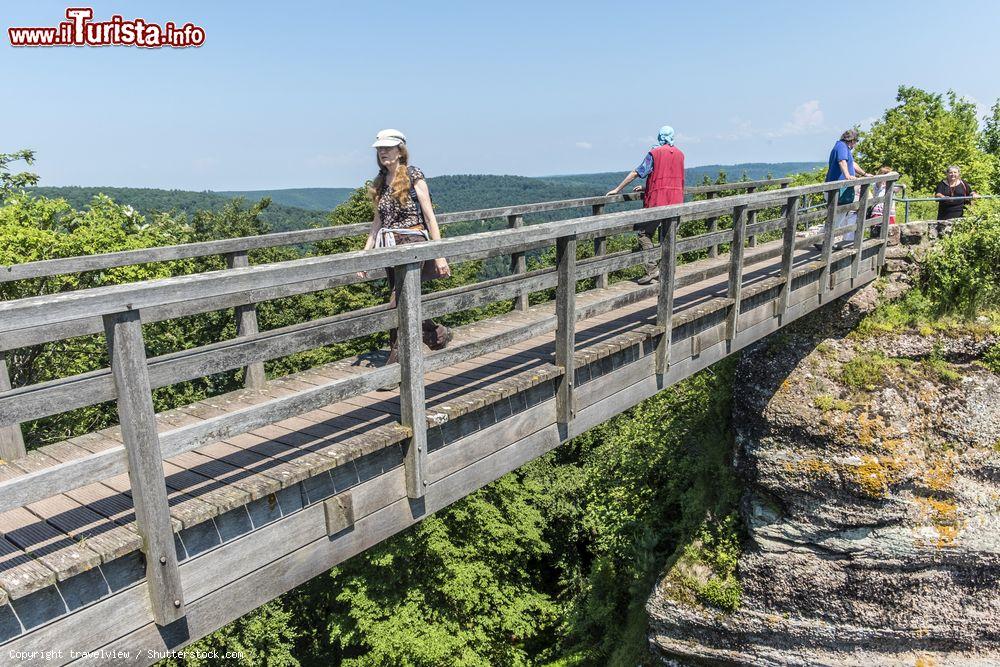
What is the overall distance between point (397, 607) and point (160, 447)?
16494 mm

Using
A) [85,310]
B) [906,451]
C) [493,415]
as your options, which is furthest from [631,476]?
[85,310]

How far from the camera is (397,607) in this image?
708 inches

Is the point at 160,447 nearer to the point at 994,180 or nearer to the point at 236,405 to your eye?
the point at 236,405

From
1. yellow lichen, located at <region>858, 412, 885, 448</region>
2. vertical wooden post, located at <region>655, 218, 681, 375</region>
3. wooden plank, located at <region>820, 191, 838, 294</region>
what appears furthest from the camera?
yellow lichen, located at <region>858, 412, 885, 448</region>

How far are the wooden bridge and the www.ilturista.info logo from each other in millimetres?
7384

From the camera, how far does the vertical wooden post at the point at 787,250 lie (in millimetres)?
7543

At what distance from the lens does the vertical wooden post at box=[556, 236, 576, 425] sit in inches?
180

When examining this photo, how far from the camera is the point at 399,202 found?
16.5 ft

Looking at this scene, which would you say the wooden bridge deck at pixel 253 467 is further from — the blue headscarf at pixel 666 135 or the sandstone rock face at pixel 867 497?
the sandstone rock face at pixel 867 497

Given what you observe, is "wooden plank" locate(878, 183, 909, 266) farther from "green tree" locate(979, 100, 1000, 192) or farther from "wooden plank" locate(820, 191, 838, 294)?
"green tree" locate(979, 100, 1000, 192)

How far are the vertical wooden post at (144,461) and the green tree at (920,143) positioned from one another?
2305 centimetres

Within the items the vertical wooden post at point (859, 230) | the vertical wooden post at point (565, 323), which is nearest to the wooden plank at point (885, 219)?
the vertical wooden post at point (859, 230)

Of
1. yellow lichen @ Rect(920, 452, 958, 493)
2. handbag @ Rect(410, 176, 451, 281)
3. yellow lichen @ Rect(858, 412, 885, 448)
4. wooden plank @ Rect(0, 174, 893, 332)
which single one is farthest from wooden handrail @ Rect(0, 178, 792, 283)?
yellow lichen @ Rect(920, 452, 958, 493)

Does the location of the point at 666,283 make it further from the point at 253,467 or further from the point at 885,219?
the point at 885,219
